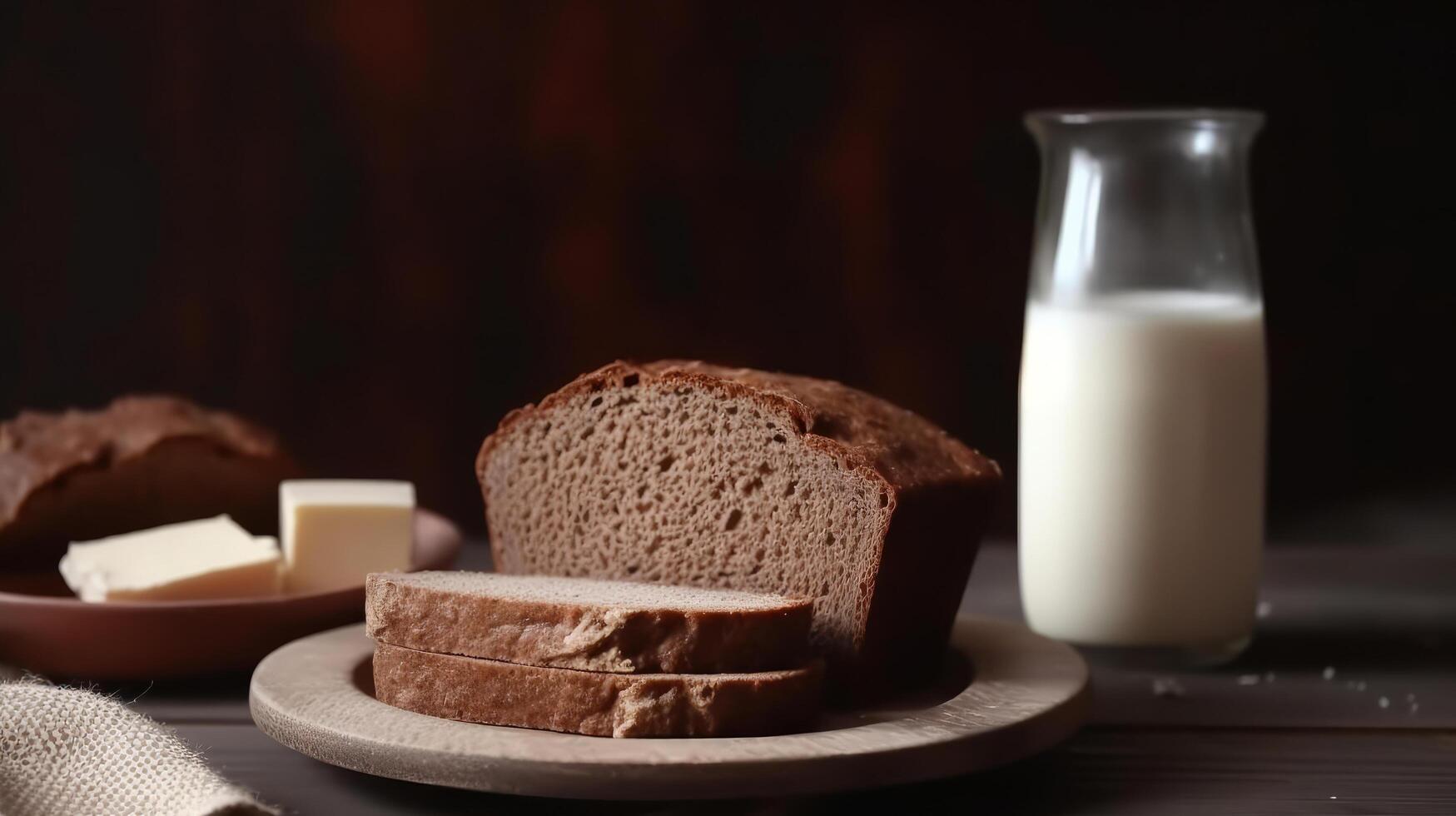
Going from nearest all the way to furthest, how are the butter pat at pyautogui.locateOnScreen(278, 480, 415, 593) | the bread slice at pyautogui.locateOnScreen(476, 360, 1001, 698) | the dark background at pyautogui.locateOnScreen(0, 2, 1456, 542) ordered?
the bread slice at pyautogui.locateOnScreen(476, 360, 1001, 698), the butter pat at pyautogui.locateOnScreen(278, 480, 415, 593), the dark background at pyautogui.locateOnScreen(0, 2, 1456, 542)

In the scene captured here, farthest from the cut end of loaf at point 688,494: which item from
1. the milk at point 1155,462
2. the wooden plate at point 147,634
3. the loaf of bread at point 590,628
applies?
the milk at point 1155,462

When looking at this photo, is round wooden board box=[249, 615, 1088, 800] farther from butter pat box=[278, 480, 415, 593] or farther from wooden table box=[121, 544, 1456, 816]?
butter pat box=[278, 480, 415, 593]

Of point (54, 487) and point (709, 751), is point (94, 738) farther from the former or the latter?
point (54, 487)

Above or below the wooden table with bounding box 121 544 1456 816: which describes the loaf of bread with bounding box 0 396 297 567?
above

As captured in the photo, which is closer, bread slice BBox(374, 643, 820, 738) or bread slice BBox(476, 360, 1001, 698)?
bread slice BBox(374, 643, 820, 738)

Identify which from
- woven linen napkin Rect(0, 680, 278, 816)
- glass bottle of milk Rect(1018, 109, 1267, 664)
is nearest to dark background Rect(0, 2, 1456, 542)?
glass bottle of milk Rect(1018, 109, 1267, 664)

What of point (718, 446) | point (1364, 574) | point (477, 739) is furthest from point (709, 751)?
point (1364, 574)

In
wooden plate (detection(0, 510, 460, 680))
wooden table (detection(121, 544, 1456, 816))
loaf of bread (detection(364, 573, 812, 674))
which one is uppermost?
loaf of bread (detection(364, 573, 812, 674))
